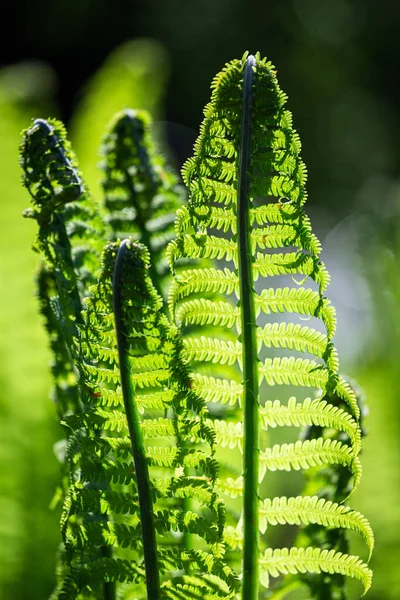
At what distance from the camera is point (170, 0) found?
11328 mm

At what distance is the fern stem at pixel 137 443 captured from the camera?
0.60 metres

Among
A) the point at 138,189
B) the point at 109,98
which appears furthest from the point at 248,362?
the point at 109,98

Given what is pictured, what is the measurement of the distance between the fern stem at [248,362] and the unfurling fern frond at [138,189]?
303 millimetres

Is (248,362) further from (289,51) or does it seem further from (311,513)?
(289,51)

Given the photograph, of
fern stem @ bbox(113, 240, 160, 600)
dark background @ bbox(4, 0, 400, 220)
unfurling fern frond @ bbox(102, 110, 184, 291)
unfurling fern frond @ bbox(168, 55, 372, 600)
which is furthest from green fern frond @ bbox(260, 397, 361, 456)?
dark background @ bbox(4, 0, 400, 220)

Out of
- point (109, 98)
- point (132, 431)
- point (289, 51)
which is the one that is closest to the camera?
point (132, 431)

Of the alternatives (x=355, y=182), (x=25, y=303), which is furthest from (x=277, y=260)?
(x=355, y=182)

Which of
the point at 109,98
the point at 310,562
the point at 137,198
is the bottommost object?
the point at 310,562

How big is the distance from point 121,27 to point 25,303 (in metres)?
10.2

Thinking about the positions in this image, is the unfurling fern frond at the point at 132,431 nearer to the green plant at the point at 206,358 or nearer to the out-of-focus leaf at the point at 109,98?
the green plant at the point at 206,358

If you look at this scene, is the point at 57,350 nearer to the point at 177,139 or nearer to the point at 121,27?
the point at 177,139

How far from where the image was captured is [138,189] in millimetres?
968

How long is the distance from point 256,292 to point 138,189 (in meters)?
0.34

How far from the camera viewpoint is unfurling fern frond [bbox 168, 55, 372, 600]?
64 centimetres
